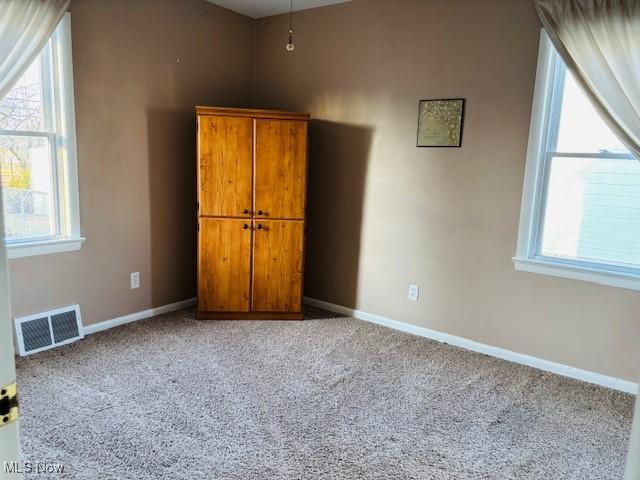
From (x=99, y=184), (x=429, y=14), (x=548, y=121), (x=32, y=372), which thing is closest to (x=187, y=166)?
(x=99, y=184)

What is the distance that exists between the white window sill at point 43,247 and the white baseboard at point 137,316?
62cm

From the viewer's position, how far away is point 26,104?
2.99 meters

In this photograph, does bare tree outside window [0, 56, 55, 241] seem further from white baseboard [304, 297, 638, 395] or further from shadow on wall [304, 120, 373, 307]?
white baseboard [304, 297, 638, 395]

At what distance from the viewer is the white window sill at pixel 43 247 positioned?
298 cm

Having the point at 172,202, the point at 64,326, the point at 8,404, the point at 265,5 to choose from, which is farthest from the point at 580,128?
the point at 64,326

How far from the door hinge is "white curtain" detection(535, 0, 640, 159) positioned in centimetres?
299

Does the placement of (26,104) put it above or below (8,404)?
above

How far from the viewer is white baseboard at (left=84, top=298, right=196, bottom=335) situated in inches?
137

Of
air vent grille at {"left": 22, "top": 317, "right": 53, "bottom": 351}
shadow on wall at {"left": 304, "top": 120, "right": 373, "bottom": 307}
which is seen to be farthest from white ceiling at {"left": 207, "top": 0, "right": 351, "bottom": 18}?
air vent grille at {"left": 22, "top": 317, "right": 53, "bottom": 351}

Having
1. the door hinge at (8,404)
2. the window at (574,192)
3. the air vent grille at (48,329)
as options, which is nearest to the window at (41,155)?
the air vent grille at (48,329)

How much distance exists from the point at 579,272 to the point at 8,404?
10.1 ft

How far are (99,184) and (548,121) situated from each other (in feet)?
10.2

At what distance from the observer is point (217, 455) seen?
213cm

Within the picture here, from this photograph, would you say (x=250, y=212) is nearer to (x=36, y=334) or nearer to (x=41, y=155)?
(x=41, y=155)
